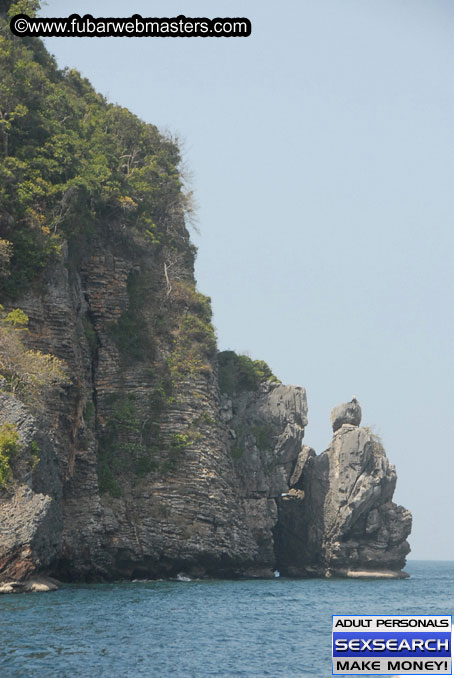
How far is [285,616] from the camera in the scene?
37.7 metres

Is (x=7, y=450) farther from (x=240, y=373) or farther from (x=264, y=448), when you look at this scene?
(x=240, y=373)

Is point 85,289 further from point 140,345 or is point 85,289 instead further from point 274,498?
point 274,498

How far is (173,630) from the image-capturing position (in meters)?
31.5

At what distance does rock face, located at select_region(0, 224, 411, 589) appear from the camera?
47312mm

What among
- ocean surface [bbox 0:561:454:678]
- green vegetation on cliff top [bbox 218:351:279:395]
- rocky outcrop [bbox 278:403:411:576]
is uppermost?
green vegetation on cliff top [bbox 218:351:279:395]

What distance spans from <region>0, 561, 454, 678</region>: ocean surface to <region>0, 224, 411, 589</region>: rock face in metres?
3.48

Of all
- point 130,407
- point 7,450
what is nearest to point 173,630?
point 7,450

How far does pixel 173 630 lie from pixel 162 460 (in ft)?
80.8

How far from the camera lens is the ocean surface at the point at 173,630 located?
81.6 feet

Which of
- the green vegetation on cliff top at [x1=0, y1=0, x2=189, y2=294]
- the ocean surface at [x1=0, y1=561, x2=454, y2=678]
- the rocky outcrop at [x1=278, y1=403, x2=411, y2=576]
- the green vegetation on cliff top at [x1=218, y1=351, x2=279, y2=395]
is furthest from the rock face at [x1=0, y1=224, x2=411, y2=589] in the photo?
the ocean surface at [x1=0, y1=561, x2=454, y2=678]

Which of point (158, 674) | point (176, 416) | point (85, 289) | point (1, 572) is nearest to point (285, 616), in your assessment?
point (1, 572)

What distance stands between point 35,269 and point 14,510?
14323 millimetres

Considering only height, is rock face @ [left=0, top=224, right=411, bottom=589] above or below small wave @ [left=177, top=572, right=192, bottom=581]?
above

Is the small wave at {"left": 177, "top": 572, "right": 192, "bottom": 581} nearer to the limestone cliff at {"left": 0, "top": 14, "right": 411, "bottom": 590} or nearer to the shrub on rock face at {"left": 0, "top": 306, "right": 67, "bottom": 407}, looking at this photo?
the limestone cliff at {"left": 0, "top": 14, "right": 411, "bottom": 590}
